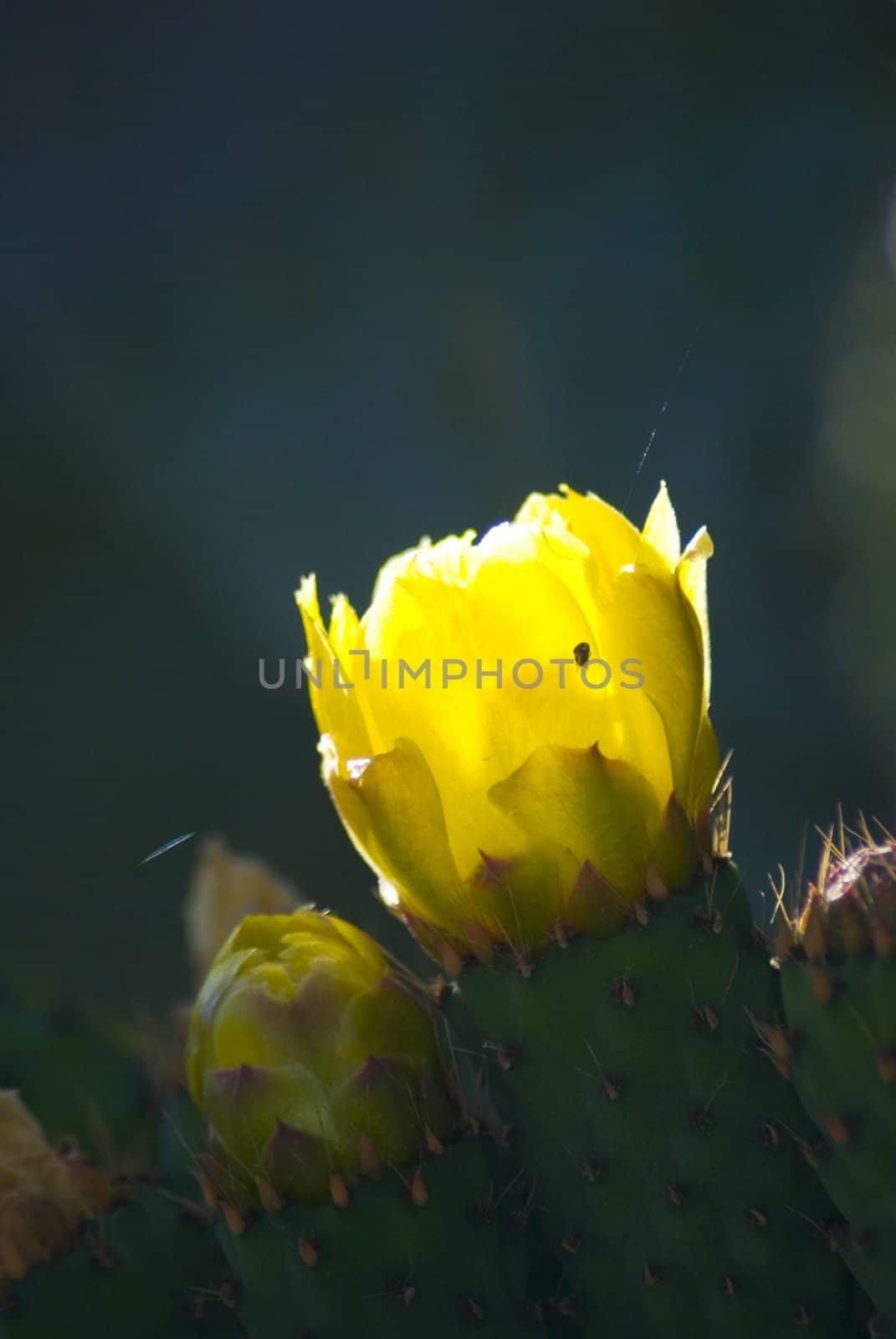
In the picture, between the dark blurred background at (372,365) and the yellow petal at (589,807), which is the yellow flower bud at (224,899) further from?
the dark blurred background at (372,365)

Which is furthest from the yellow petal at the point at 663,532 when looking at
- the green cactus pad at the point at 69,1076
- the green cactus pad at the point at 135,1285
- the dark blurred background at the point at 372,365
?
the dark blurred background at the point at 372,365

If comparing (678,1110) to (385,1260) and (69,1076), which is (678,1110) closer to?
(385,1260)

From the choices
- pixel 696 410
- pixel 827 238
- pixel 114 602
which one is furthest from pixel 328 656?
pixel 114 602

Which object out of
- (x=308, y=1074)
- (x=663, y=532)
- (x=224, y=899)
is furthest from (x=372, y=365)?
(x=308, y=1074)

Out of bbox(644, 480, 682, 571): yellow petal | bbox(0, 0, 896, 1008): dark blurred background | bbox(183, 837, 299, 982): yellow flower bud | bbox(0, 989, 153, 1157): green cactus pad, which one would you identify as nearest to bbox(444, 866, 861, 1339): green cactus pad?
bbox(644, 480, 682, 571): yellow petal

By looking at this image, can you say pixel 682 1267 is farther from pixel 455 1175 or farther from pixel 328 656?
pixel 328 656

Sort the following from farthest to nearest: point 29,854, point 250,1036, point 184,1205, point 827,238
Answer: point 29,854
point 827,238
point 184,1205
point 250,1036
